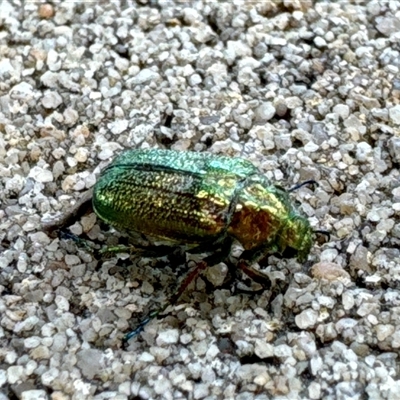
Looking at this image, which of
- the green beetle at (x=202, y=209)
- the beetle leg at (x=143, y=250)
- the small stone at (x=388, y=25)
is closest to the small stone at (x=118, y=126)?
the green beetle at (x=202, y=209)

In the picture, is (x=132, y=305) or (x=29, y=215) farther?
(x=29, y=215)

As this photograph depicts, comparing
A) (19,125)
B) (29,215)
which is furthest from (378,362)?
(19,125)

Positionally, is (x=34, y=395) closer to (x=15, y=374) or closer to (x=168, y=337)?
(x=15, y=374)

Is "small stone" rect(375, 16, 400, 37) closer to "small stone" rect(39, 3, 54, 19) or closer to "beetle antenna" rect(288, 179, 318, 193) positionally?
"beetle antenna" rect(288, 179, 318, 193)

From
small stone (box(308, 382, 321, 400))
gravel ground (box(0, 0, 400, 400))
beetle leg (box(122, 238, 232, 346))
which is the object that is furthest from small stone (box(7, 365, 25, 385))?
small stone (box(308, 382, 321, 400))

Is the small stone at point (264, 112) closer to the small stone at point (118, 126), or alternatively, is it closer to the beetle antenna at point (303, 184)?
the beetle antenna at point (303, 184)

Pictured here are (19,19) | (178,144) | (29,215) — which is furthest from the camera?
(19,19)

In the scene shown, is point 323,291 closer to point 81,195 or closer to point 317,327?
point 317,327

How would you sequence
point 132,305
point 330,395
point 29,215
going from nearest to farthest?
point 330,395 → point 132,305 → point 29,215
